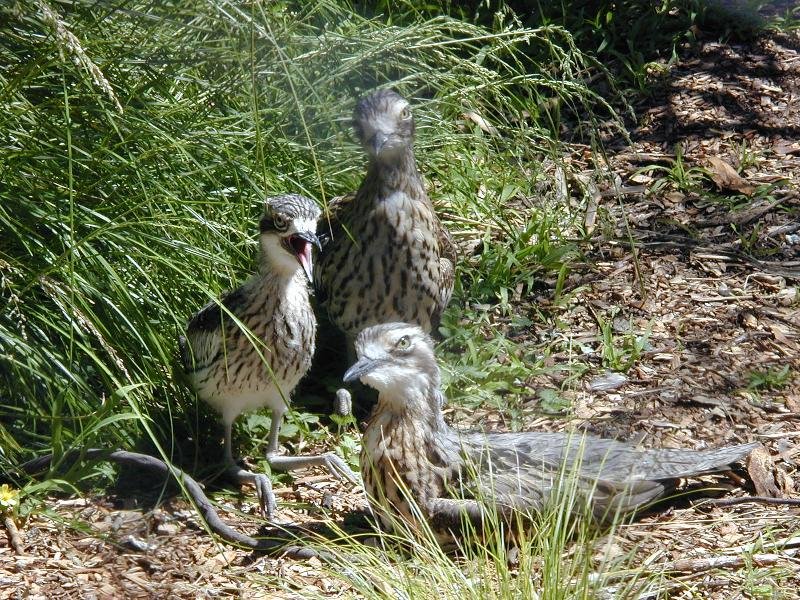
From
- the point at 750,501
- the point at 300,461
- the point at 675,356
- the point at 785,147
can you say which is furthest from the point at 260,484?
the point at 785,147

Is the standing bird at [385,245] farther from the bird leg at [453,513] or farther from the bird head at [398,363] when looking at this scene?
the bird leg at [453,513]

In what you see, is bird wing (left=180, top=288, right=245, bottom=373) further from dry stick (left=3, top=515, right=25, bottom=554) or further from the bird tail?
the bird tail

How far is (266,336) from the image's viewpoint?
5051mm

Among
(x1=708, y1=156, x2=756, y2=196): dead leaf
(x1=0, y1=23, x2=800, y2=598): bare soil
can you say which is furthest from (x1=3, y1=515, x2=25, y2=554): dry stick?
(x1=708, y1=156, x2=756, y2=196): dead leaf

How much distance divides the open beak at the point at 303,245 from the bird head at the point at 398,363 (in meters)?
0.44

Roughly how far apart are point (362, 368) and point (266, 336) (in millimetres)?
688

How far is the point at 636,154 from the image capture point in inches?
282

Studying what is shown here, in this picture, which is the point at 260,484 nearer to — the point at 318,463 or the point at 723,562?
the point at 318,463

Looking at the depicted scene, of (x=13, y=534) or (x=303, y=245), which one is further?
(x=303, y=245)

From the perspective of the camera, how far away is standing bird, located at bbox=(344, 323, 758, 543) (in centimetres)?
447

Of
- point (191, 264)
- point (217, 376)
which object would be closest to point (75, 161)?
point (191, 264)

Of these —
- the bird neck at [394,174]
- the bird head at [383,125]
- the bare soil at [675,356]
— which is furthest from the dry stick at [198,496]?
the bird head at [383,125]

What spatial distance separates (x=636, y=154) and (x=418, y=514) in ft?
11.7

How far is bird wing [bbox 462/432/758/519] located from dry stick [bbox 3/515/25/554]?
1.62 m
